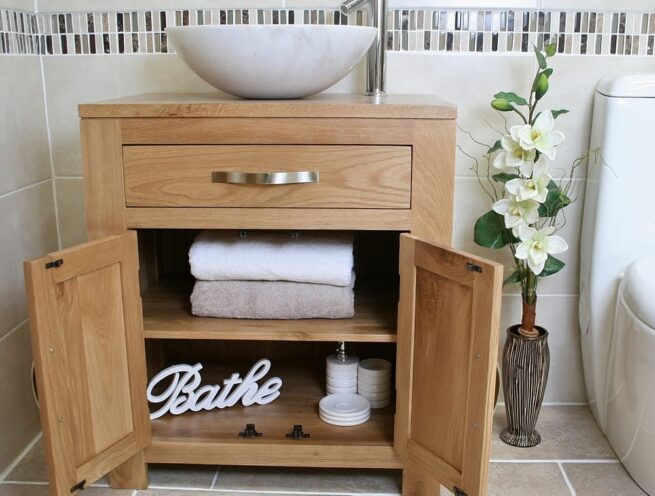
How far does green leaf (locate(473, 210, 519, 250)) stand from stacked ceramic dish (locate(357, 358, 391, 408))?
328 millimetres

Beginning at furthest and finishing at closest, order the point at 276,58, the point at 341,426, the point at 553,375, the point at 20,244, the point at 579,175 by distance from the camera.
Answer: the point at 553,375 → the point at 579,175 → the point at 20,244 → the point at 341,426 → the point at 276,58

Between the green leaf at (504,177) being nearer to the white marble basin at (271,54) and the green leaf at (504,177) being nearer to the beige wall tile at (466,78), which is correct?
the beige wall tile at (466,78)

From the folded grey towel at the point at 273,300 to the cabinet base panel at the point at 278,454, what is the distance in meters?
0.24

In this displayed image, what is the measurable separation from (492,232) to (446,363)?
40 cm

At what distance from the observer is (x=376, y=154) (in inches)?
46.1

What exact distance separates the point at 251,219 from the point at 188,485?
0.55 meters

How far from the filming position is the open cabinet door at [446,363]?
1.05 meters

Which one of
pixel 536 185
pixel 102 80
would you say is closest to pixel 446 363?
pixel 536 185

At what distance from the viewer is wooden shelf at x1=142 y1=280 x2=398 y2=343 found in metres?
1.25

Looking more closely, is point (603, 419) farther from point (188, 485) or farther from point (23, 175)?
point (23, 175)

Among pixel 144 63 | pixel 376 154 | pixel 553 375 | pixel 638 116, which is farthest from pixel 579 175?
pixel 144 63

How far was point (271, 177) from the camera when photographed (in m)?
1.16

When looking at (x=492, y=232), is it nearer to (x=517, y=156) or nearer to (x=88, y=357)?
(x=517, y=156)

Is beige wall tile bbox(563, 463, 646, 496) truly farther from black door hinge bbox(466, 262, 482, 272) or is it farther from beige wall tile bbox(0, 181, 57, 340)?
beige wall tile bbox(0, 181, 57, 340)
